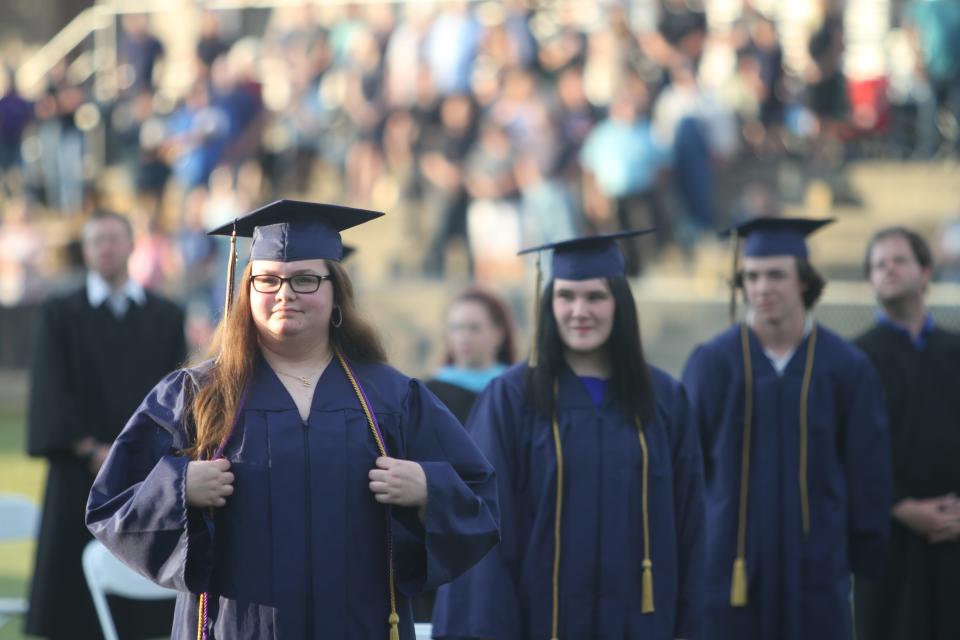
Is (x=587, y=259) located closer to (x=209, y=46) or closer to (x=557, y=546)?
(x=557, y=546)

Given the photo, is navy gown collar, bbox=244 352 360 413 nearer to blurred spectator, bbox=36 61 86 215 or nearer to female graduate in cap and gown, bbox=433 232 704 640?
female graduate in cap and gown, bbox=433 232 704 640

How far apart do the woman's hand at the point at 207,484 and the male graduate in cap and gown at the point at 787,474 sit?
2.41 metres

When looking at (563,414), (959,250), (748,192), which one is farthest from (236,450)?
(748,192)

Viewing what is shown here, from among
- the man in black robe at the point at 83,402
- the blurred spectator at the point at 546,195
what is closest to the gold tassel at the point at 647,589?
the man in black robe at the point at 83,402

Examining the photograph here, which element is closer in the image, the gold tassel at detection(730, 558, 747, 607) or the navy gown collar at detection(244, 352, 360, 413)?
the navy gown collar at detection(244, 352, 360, 413)

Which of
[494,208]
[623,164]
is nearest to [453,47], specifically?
[494,208]

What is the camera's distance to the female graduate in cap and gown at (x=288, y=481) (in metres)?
3.44

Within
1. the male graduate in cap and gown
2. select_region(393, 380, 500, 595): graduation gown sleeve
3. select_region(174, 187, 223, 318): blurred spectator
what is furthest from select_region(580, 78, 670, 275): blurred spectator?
select_region(393, 380, 500, 595): graduation gown sleeve

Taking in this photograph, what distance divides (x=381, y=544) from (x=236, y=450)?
424mm

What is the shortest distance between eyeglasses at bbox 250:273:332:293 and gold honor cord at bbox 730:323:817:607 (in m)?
2.25

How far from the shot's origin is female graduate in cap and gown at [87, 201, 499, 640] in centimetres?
344

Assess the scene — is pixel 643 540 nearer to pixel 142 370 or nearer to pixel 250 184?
pixel 142 370

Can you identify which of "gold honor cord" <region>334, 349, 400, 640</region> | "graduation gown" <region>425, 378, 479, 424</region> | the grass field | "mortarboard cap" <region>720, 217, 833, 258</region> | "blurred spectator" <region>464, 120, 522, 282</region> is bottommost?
the grass field

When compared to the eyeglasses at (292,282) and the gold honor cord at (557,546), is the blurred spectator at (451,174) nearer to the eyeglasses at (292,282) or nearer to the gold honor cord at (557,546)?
the gold honor cord at (557,546)
